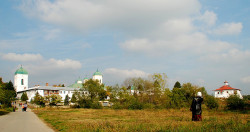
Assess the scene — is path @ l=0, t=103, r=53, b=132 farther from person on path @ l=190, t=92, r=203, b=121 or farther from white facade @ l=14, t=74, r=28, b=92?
white facade @ l=14, t=74, r=28, b=92

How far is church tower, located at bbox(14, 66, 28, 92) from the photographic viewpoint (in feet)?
354

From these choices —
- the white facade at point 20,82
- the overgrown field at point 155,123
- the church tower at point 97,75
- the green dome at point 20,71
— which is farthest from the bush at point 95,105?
the church tower at point 97,75

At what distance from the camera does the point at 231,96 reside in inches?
1176

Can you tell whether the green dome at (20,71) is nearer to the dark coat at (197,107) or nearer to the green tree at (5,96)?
the green tree at (5,96)

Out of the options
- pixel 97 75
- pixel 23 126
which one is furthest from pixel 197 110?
pixel 97 75

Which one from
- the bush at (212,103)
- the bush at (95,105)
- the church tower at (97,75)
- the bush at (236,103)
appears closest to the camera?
the bush at (236,103)

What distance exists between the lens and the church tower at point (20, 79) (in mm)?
107812

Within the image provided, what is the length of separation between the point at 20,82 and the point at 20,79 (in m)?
1.39

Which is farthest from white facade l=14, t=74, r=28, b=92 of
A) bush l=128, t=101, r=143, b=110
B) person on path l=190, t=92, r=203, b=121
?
person on path l=190, t=92, r=203, b=121

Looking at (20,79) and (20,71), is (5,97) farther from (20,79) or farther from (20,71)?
(20,71)

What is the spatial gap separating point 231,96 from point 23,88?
100203 millimetres

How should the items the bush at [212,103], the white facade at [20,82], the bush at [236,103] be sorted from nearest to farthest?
the bush at [236,103] → the bush at [212,103] → the white facade at [20,82]

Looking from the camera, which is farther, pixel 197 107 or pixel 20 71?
pixel 20 71

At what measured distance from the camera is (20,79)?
10831cm
